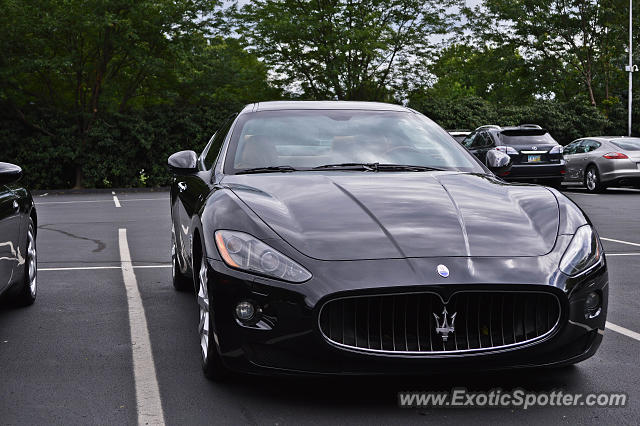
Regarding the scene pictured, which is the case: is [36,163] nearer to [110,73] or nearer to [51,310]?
[110,73]

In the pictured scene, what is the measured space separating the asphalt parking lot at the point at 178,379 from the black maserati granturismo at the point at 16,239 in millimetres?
197

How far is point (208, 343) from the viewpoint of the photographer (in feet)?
13.3

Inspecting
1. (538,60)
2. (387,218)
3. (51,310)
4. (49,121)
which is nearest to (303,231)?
(387,218)

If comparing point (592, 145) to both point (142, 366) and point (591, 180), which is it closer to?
→ point (591, 180)

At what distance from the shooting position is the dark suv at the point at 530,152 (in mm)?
21203

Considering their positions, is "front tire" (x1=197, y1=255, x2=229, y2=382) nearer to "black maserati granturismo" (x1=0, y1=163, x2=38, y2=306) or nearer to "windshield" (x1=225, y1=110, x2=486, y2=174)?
"windshield" (x1=225, y1=110, x2=486, y2=174)

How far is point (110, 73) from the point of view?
28469mm

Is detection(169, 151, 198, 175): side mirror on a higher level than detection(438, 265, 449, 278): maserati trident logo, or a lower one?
higher

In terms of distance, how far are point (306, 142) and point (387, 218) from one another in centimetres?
134

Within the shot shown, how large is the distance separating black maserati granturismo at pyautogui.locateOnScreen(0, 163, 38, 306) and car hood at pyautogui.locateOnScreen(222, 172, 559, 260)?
1.59 m

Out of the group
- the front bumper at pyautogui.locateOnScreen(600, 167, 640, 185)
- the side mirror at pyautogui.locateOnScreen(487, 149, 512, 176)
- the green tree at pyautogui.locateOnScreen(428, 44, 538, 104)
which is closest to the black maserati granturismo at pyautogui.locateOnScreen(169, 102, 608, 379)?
the side mirror at pyautogui.locateOnScreen(487, 149, 512, 176)

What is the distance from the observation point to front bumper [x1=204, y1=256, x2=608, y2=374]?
3.53 metres

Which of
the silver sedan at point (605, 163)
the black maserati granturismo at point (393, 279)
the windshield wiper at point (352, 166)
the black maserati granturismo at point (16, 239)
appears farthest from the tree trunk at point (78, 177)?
the black maserati granturismo at point (393, 279)

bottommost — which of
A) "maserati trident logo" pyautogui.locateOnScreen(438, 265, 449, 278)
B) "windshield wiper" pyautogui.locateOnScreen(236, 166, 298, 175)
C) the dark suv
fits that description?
the dark suv
